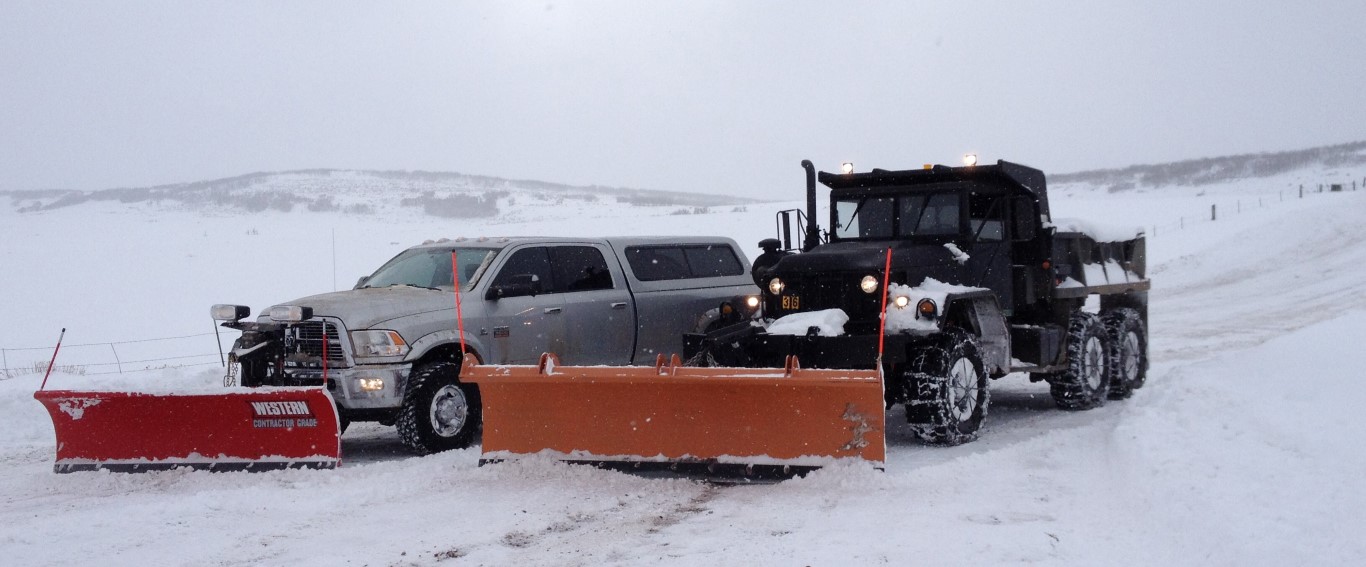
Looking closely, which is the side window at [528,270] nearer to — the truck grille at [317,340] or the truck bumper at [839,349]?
the truck grille at [317,340]

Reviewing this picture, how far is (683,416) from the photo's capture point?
23.4 ft

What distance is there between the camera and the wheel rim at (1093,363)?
10.5 meters

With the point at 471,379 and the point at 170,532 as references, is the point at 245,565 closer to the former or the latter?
the point at 170,532

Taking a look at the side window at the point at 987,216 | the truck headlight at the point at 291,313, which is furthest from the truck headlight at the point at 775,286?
the truck headlight at the point at 291,313

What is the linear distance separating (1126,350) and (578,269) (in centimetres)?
585

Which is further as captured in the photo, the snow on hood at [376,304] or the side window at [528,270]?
the side window at [528,270]

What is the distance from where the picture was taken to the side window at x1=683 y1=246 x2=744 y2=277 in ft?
36.0

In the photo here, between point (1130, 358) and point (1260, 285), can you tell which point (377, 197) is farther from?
point (1130, 358)

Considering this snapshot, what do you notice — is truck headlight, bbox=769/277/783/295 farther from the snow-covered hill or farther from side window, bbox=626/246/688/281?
the snow-covered hill

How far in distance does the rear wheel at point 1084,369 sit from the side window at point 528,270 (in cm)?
497

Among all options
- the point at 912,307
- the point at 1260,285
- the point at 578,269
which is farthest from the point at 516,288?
the point at 1260,285

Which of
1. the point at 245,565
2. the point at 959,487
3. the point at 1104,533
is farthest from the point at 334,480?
the point at 1104,533

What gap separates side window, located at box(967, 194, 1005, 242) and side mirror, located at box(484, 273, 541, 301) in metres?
3.84

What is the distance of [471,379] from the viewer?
736 cm
